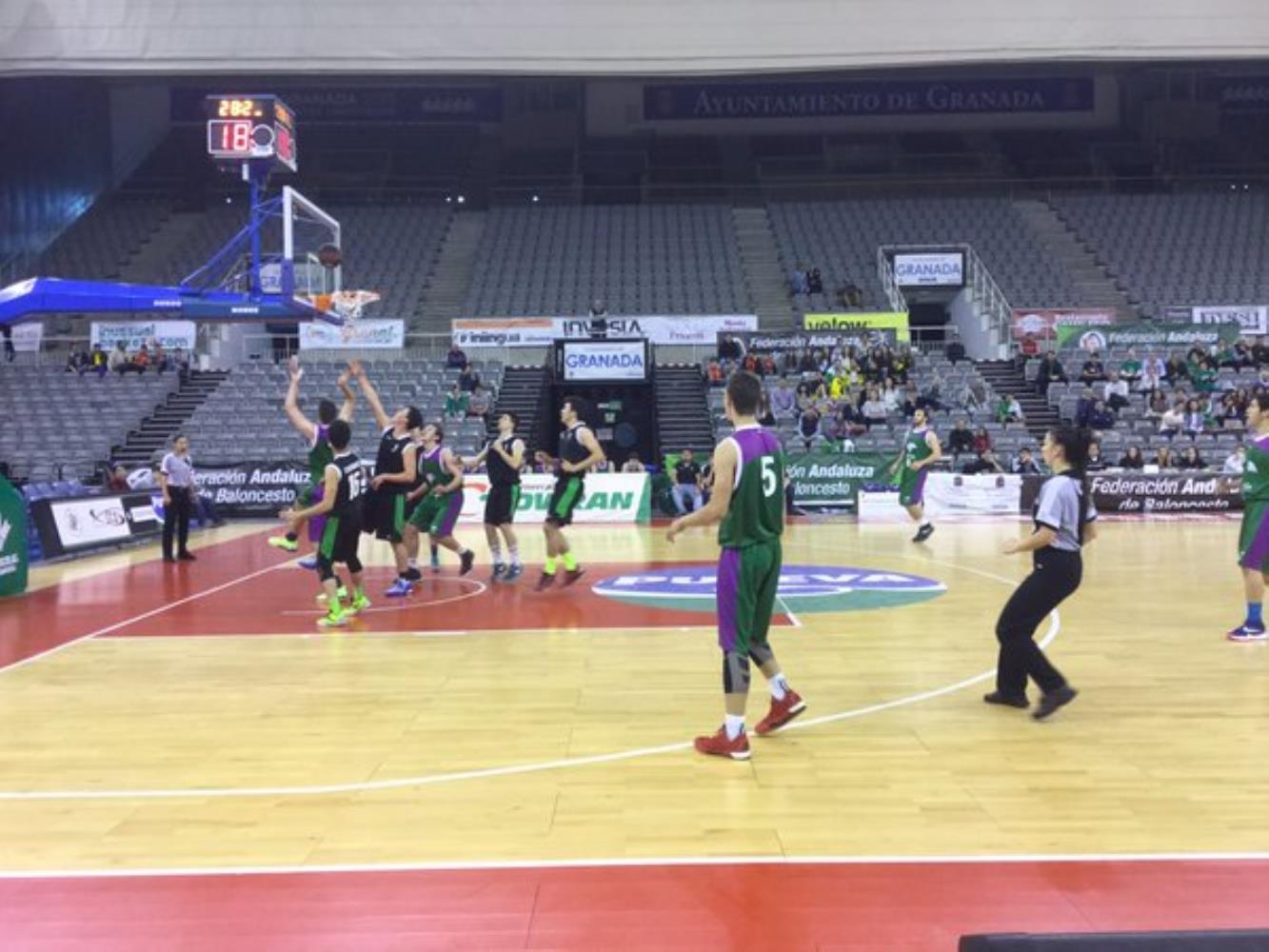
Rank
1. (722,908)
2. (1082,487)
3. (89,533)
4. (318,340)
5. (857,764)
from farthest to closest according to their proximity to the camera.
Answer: (318,340) → (89,533) → (1082,487) → (857,764) → (722,908)

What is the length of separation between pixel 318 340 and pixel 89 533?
1275 cm

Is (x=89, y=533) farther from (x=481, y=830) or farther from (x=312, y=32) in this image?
(x=312, y=32)

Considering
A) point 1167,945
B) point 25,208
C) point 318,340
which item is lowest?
point 1167,945

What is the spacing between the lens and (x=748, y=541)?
564 centimetres

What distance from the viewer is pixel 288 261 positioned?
1531 centimetres

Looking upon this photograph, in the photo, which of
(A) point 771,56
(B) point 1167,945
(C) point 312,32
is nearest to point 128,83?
(C) point 312,32

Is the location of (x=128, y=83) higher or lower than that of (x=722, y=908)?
higher

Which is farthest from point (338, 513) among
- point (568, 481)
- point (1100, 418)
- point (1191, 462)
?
point (1100, 418)

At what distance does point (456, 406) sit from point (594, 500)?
4.92 meters

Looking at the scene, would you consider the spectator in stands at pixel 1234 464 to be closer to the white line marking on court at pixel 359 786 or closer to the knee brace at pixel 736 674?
the knee brace at pixel 736 674

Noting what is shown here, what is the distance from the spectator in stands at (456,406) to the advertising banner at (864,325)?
932 centimetres

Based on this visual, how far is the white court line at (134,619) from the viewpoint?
843 centimetres

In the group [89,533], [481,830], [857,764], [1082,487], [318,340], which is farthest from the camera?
[318,340]

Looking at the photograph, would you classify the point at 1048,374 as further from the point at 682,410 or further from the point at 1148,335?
the point at 682,410
